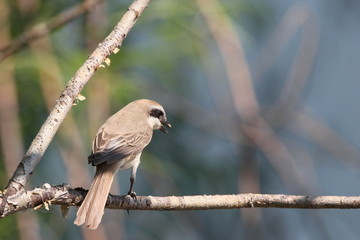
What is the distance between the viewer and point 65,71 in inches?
203

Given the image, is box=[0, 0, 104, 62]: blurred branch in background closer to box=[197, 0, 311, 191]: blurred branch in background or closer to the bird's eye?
the bird's eye

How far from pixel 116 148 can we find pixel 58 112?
1132 mm

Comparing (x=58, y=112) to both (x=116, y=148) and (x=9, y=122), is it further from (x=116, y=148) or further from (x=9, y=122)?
(x=9, y=122)

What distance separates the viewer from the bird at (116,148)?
3.12m

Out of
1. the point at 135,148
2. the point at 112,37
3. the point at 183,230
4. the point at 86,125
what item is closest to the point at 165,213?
the point at 183,230

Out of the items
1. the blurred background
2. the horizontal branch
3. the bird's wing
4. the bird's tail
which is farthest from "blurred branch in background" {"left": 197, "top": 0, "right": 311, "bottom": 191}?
the horizontal branch

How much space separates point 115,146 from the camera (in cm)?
379

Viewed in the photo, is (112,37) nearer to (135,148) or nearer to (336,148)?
(135,148)

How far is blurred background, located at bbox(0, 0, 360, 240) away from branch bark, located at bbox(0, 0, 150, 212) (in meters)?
1.37

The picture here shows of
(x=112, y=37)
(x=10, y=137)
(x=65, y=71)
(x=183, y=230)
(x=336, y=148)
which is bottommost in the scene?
(x=183, y=230)

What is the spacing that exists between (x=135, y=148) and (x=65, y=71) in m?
1.40

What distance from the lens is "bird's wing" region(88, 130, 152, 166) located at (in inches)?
143

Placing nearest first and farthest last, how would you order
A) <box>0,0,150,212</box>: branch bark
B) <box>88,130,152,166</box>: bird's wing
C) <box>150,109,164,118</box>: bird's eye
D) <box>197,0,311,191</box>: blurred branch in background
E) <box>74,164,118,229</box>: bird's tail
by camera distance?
<box>0,0,150,212</box>: branch bark < <box>74,164,118,229</box>: bird's tail < <box>88,130,152,166</box>: bird's wing < <box>150,109,164,118</box>: bird's eye < <box>197,0,311,191</box>: blurred branch in background

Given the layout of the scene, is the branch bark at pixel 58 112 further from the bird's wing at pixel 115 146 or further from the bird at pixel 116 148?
the bird's wing at pixel 115 146
